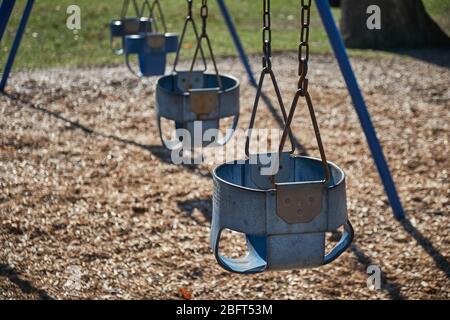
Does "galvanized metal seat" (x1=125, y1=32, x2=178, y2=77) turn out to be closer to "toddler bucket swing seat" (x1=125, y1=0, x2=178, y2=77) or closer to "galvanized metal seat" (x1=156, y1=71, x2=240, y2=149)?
"toddler bucket swing seat" (x1=125, y1=0, x2=178, y2=77)

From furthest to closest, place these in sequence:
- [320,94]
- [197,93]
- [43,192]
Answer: [320,94], [43,192], [197,93]

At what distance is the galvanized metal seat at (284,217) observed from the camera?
187cm

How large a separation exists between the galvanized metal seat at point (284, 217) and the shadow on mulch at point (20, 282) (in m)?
1.01

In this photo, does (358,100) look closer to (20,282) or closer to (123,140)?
(20,282)

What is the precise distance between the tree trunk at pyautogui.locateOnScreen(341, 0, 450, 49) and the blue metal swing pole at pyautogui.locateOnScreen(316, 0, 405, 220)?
435 centimetres

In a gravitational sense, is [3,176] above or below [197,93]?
below

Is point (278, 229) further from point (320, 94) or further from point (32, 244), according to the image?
point (320, 94)

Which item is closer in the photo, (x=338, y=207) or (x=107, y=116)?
(x=338, y=207)

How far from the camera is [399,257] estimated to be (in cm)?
314

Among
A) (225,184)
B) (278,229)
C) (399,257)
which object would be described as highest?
(225,184)

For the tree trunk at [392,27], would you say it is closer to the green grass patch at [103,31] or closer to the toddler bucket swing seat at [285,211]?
the green grass patch at [103,31]

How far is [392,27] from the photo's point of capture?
7680 mm
